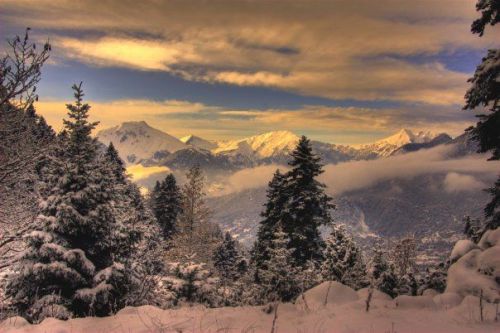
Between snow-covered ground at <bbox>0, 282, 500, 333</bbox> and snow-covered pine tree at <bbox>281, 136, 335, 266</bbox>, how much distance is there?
1821 centimetres

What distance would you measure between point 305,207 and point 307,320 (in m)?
20.5

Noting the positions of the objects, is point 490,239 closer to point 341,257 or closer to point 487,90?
point 487,90

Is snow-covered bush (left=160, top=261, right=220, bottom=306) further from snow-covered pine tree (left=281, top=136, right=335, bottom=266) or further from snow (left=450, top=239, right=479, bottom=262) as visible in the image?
snow-covered pine tree (left=281, top=136, right=335, bottom=266)

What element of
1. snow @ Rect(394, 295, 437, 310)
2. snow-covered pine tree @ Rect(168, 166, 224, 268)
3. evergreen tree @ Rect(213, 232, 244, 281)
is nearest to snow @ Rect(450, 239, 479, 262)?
snow @ Rect(394, 295, 437, 310)

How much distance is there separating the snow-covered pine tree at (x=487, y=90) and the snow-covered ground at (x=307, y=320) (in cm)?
512

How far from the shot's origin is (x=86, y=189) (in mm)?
16078

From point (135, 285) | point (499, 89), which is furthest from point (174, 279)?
point (499, 89)

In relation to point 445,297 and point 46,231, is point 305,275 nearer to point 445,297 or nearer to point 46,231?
point 445,297

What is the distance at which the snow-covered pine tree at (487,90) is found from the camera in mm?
10335

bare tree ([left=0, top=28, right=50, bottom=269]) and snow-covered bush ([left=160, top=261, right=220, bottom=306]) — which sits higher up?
bare tree ([left=0, top=28, right=50, bottom=269])

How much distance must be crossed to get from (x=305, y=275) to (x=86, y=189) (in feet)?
30.8

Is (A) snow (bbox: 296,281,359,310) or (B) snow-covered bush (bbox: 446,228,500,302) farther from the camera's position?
(B) snow-covered bush (bbox: 446,228,500,302)

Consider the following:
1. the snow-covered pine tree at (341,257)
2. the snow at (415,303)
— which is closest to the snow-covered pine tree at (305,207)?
the snow-covered pine tree at (341,257)

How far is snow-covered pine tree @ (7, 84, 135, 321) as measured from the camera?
14398 mm
